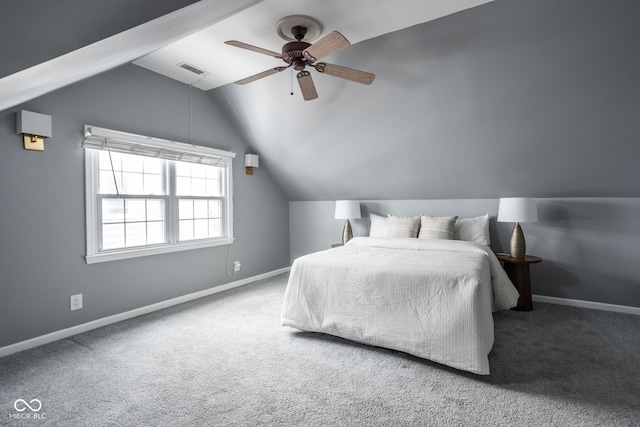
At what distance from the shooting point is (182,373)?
212 centimetres

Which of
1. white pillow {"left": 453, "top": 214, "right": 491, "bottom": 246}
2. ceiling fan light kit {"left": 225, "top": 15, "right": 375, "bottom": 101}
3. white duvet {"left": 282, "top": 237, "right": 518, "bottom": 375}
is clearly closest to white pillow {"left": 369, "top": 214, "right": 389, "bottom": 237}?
white pillow {"left": 453, "top": 214, "right": 491, "bottom": 246}

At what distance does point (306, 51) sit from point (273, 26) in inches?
20.3

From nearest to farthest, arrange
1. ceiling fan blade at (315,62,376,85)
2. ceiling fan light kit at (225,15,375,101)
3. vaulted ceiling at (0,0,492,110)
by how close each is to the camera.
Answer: vaulted ceiling at (0,0,492,110)
ceiling fan light kit at (225,15,375,101)
ceiling fan blade at (315,62,376,85)

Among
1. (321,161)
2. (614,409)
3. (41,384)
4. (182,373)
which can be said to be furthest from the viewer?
(321,161)

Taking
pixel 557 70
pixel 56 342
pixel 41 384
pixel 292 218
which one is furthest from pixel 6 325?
pixel 557 70

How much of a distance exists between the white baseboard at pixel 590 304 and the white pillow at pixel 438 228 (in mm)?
1243

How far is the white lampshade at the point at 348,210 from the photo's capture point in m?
4.44

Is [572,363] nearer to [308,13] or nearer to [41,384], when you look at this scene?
[308,13]

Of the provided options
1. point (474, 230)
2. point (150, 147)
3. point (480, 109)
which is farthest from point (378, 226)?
point (150, 147)

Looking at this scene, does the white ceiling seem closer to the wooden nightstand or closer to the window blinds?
the window blinds

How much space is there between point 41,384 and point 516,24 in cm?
414

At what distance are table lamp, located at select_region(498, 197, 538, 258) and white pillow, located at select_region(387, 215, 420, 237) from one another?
95cm

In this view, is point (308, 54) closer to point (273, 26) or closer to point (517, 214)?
point (273, 26)

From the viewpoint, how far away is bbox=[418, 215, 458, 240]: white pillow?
12.0 feet
